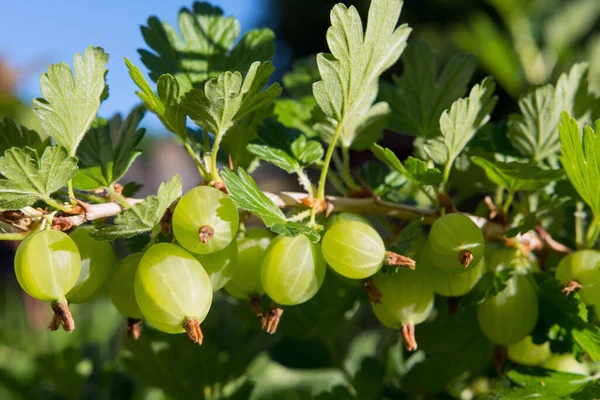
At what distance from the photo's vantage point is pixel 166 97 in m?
0.35

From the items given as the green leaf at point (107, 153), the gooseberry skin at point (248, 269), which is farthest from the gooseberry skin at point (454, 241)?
the green leaf at point (107, 153)

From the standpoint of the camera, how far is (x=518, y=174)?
409 mm

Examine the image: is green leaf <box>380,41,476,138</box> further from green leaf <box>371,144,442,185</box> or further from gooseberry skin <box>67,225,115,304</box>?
gooseberry skin <box>67,225,115,304</box>

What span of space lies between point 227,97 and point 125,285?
0.47 ft

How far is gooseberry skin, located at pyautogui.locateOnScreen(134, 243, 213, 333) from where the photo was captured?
0.33 metres

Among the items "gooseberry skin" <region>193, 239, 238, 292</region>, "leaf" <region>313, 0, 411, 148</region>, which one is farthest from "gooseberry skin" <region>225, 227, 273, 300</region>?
"leaf" <region>313, 0, 411, 148</region>

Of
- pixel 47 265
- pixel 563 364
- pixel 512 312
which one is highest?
pixel 47 265

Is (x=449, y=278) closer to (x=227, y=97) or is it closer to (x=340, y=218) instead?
(x=340, y=218)

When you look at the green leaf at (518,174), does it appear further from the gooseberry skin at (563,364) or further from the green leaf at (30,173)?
the green leaf at (30,173)

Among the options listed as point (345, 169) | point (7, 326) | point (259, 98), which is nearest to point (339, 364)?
point (345, 169)

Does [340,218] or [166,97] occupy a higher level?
[166,97]

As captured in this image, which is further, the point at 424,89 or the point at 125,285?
the point at 424,89

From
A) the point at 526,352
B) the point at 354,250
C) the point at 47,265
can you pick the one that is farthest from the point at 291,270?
the point at 526,352

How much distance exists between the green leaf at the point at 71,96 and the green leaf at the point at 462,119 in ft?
0.78
